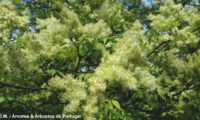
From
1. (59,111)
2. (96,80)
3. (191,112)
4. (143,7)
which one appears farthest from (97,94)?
(143,7)

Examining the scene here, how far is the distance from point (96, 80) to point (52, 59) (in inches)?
54.3

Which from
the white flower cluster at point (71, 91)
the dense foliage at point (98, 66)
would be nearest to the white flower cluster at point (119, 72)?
the dense foliage at point (98, 66)

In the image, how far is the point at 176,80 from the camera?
5.92 m

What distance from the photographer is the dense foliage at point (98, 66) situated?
4113 millimetres

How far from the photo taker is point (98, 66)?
5035 millimetres

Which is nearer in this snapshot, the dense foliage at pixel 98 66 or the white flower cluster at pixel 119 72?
the white flower cluster at pixel 119 72

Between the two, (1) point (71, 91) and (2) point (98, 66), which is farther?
(2) point (98, 66)

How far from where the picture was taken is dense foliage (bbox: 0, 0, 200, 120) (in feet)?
13.5

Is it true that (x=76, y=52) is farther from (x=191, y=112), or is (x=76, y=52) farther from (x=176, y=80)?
(x=191, y=112)

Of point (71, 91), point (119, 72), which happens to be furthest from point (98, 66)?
point (119, 72)

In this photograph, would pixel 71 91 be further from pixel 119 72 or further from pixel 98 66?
pixel 98 66

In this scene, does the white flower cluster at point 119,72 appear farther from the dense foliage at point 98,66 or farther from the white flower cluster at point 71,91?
the white flower cluster at point 71,91

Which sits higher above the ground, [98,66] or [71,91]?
[98,66]

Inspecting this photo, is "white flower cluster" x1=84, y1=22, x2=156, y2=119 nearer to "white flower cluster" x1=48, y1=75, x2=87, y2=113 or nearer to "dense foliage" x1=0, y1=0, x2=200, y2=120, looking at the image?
"dense foliage" x1=0, y1=0, x2=200, y2=120
